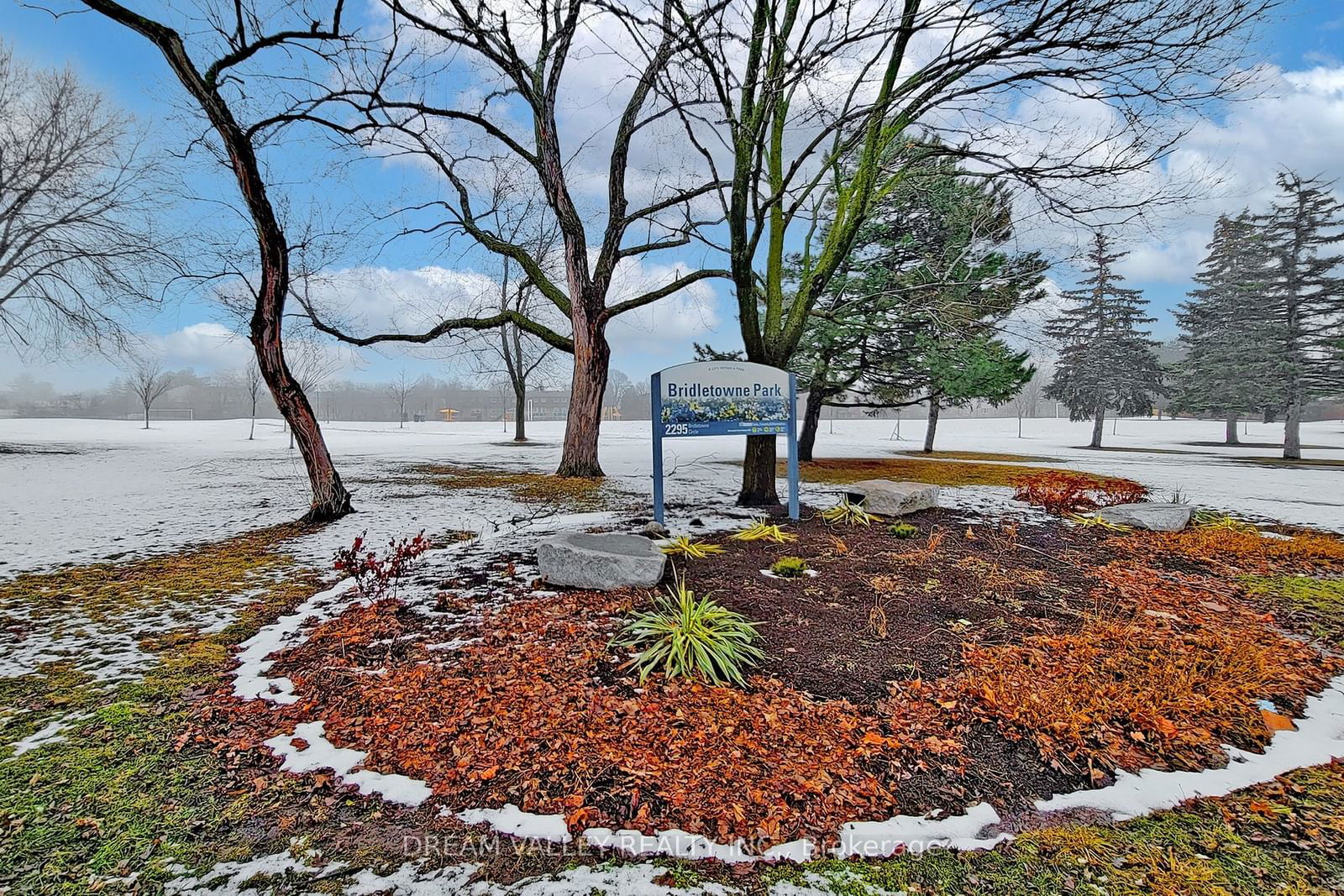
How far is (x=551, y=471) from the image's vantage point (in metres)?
13.7

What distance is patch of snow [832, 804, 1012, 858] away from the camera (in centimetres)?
193

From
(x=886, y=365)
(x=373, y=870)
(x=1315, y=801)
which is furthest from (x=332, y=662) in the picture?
(x=886, y=365)

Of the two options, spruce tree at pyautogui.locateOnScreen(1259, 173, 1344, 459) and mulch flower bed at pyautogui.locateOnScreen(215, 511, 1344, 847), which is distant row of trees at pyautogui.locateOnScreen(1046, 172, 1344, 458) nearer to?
spruce tree at pyautogui.locateOnScreen(1259, 173, 1344, 459)

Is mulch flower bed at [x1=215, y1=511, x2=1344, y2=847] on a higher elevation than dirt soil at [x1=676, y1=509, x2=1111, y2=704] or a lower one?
lower

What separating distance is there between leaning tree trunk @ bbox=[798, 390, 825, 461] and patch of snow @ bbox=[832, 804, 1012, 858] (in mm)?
13162

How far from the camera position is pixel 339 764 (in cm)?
239

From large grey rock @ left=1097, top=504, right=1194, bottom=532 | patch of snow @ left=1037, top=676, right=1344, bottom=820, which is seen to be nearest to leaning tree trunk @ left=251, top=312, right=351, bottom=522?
patch of snow @ left=1037, top=676, right=1344, bottom=820

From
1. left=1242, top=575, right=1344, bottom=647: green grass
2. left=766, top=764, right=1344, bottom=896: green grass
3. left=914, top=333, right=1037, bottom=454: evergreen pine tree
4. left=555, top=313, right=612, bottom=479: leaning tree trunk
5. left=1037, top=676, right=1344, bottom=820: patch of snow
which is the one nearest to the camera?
left=766, top=764, right=1344, bottom=896: green grass

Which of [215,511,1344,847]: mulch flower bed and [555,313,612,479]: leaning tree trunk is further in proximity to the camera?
[555,313,612,479]: leaning tree trunk

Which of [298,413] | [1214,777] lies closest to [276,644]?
[298,413]

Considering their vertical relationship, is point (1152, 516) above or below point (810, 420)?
below

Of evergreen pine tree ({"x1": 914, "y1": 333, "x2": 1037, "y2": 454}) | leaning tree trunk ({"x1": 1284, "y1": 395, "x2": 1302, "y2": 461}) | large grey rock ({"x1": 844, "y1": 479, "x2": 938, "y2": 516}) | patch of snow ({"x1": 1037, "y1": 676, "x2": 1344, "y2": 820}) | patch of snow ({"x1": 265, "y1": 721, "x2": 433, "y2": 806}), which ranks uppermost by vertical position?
evergreen pine tree ({"x1": 914, "y1": 333, "x2": 1037, "y2": 454})

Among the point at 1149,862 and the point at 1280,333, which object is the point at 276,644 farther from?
the point at 1280,333

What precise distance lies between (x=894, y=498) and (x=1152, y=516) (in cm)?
335
